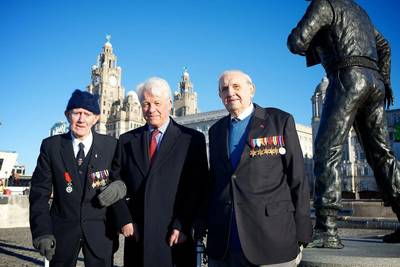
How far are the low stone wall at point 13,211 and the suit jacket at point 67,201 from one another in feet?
46.3

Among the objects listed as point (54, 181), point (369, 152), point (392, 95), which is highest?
point (392, 95)

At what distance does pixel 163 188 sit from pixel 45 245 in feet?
3.43

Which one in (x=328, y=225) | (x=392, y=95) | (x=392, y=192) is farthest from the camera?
(x=392, y=95)

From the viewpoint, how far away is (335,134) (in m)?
3.97

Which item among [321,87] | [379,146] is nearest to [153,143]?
[379,146]

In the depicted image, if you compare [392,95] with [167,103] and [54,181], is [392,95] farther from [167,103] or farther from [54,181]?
[54,181]

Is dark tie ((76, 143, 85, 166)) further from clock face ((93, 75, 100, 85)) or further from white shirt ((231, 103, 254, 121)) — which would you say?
clock face ((93, 75, 100, 85))

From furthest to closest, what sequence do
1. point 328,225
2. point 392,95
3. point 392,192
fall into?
point 392,95
point 392,192
point 328,225

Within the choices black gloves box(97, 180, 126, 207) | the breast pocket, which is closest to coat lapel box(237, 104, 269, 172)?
the breast pocket

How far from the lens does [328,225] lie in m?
3.74

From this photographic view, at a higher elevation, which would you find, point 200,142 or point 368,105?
point 368,105

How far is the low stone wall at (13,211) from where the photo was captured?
15.5 metres

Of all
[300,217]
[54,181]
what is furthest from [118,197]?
[300,217]

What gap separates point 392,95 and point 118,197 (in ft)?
11.9
